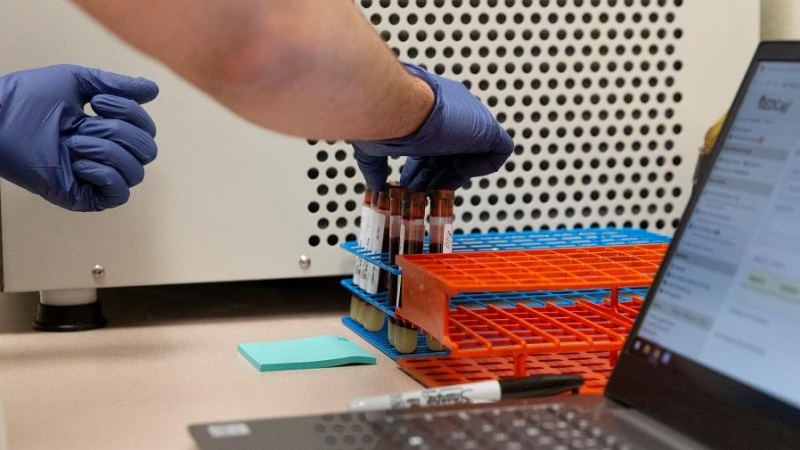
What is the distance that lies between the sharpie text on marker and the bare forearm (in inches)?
7.5

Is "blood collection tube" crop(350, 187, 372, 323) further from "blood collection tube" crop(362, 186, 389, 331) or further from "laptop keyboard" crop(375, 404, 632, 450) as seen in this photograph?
"laptop keyboard" crop(375, 404, 632, 450)

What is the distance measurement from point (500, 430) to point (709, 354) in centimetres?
14

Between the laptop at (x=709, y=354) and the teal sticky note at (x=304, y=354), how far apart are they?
0.81 feet

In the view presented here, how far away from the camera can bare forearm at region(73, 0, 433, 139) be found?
0.59 meters

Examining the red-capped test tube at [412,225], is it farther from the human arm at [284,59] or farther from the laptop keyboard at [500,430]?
the laptop keyboard at [500,430]

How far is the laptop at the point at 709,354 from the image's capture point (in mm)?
595

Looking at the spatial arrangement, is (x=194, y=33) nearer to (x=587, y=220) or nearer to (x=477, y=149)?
(x=477, y=149)

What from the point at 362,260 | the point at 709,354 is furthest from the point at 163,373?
the point at 709,354

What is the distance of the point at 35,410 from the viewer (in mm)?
795

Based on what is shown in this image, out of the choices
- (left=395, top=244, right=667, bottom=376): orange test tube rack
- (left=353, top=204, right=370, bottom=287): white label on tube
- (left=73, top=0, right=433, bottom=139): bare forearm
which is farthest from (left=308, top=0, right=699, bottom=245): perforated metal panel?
(left=73, top=0, right=433, bottom=139): bare forearm

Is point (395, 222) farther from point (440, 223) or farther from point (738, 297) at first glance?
point (738, 297)

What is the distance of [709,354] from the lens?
633mm

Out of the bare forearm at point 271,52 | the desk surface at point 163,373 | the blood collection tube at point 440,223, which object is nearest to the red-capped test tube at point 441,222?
the blood collection tube at point 440,223

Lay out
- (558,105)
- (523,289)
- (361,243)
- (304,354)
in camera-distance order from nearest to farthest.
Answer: (523,289) → (304,354) → (361,243) → (558,105)
